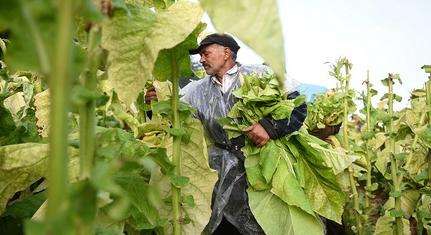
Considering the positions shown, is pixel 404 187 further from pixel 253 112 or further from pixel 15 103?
pixel 15 103

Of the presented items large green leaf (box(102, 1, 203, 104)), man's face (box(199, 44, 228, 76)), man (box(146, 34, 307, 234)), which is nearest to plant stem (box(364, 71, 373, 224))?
man (box(146, 34, 307, 234))

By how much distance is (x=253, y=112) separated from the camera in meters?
2.26

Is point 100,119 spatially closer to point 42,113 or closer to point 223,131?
point 42,113

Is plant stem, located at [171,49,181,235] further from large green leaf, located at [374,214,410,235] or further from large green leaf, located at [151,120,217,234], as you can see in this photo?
large green leaf, located at [374,214,410,235]

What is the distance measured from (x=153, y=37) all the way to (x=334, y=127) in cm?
265

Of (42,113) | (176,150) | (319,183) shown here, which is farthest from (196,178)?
(319,183)

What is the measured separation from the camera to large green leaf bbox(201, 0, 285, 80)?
41 centimetres

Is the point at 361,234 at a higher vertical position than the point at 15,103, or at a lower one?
lower

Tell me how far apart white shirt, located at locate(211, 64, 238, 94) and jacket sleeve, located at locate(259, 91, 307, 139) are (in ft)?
0.87

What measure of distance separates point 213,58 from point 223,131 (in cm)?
31

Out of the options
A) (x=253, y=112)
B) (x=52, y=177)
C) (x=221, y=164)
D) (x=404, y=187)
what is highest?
(x=52, y=177)

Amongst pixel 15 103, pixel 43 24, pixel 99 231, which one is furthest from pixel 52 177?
pixel 15 103

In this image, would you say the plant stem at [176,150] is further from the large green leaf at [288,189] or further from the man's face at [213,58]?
the man's face at [213,58]

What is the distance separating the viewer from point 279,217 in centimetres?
216
